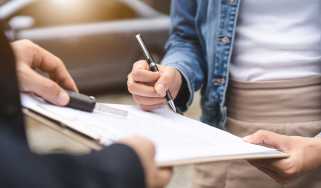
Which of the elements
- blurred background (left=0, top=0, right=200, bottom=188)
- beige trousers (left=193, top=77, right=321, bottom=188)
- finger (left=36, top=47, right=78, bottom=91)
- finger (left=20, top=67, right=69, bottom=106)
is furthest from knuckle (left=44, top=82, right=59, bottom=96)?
blurred background (left=0, top=0, right=200, bottom=188)

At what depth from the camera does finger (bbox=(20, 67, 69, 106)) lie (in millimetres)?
1214

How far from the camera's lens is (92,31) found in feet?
19.5

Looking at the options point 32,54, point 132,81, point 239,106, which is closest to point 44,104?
point 32,54

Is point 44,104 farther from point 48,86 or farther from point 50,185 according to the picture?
point 50,185

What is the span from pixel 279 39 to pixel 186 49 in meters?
0.27

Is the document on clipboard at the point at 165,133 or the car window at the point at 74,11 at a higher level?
the document on clipboard at the point at 165,133

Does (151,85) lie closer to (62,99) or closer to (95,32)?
(62,99)

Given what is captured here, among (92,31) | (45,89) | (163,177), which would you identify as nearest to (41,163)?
(163,177)

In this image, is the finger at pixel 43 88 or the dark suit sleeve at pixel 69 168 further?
the finger at pixel 43 88

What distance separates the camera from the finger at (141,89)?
1.48 metres

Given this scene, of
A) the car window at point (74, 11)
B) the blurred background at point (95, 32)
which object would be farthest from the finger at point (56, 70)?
the car window at point (74, 11)

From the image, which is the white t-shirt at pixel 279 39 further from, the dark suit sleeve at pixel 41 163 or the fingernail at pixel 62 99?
the dark suit sleeve at pixel 41 163

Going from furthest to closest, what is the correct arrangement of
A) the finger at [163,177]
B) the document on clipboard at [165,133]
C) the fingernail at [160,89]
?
the fingernail at [160,89] < the document on clipboard at [165,133] < the finger at [163,177]

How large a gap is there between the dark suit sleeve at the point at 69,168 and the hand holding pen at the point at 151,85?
53cm
